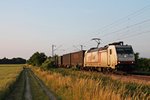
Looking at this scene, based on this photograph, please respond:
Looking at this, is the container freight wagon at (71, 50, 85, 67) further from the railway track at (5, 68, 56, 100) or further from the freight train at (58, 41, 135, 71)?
the railway track at (5, 68, 56, 100)

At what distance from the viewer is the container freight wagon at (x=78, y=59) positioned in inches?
2484

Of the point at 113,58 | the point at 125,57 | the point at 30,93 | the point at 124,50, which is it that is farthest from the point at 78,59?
the point at 30,93

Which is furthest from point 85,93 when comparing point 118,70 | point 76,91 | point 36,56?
point 36,56

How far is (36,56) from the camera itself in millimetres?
99125

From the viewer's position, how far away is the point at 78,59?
66.4 m

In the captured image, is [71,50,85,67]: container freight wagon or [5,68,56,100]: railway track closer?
[5,68,56,100]: railway track

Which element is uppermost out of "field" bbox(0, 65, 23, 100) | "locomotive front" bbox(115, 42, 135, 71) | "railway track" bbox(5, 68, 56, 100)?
"locomotive front" bbox(115, 42, 135, 71)

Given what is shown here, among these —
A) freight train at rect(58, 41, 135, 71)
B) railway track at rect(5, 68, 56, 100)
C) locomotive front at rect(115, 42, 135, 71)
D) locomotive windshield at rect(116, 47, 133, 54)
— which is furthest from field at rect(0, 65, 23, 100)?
locomotive windshield at rect(116, 47, 133, 54)

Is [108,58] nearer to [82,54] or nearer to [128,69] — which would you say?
[128,69]

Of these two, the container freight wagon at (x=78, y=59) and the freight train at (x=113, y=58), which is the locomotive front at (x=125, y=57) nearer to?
the freight train at (x=113, y=58)

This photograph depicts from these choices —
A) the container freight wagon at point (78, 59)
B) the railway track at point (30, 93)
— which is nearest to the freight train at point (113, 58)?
the container freight wagon at point (78, 59)

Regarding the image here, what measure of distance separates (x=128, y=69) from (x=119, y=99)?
1020 inches

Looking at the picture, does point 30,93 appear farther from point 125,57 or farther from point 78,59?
point 78,59

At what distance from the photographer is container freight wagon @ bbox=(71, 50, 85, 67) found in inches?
2484
